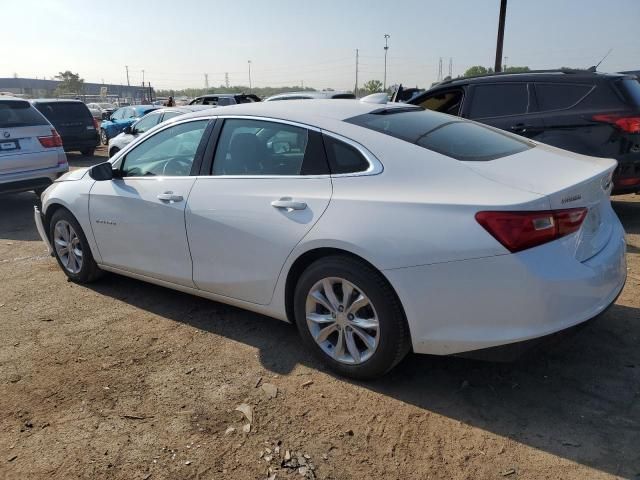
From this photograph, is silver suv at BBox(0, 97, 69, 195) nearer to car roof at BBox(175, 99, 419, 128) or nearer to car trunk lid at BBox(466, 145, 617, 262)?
car roof at BBox(175, 99, 419, 128)

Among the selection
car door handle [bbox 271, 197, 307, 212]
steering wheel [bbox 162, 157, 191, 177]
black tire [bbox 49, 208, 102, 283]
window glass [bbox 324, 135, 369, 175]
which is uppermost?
window glass [bbox 324, 135, 369, 175]

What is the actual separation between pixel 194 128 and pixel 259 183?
0.90 metres

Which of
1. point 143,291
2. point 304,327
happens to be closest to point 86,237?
point 143,291

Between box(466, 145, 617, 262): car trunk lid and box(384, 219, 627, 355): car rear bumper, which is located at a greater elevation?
box(466, 145, 617, 262): car trunk lid

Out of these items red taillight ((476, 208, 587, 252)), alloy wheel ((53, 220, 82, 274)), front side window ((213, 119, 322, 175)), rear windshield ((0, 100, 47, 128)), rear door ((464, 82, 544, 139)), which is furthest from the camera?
rear windshield ((0, 100, 47, 128))

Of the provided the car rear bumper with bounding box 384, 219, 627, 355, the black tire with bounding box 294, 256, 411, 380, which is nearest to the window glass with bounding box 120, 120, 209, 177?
the black tire with bounding box 294, 256, 411, 380

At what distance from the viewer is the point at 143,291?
4699 mm

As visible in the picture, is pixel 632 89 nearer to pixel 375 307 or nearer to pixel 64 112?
pixel 375 307

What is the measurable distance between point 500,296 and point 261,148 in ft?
5.91

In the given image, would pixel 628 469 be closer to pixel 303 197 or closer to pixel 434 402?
pixel 434 402

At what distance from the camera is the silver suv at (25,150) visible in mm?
7582

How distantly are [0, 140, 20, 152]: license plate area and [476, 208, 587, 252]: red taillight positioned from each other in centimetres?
734

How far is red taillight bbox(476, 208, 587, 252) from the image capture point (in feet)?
8.07

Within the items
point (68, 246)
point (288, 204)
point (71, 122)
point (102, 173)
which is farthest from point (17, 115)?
point (71, 122)
